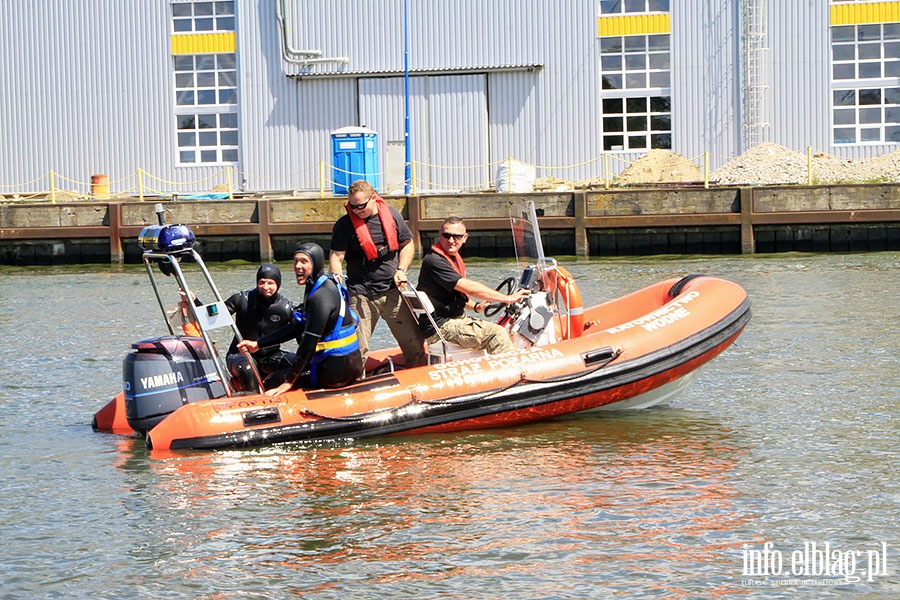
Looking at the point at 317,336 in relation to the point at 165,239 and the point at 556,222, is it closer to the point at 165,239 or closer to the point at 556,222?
the point at 165,239

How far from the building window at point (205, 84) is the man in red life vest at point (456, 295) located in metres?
19.0

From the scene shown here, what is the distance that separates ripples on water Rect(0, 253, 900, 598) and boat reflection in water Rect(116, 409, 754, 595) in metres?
0.02

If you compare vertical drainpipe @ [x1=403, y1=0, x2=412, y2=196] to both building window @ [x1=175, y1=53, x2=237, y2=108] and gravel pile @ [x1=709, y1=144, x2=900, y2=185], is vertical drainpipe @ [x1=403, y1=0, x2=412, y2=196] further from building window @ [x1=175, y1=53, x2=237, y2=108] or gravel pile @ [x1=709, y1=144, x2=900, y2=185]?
gravel pile @ [x1=709, y1=144, x2=900, y2=185]

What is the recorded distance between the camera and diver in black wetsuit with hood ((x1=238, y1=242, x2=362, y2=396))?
741 centimetres

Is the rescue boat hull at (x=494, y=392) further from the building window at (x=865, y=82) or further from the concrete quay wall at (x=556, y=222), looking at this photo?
the building window at (x=865, y=82)

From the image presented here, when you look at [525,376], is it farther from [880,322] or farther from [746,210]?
[746,210]

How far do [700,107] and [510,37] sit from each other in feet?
12.9

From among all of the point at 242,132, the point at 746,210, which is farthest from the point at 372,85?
the point at 746,210

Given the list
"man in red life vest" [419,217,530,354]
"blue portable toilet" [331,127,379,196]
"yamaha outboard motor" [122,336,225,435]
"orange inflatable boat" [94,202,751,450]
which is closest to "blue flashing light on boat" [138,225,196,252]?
"orange inflatable boat" [94,202,751,450]

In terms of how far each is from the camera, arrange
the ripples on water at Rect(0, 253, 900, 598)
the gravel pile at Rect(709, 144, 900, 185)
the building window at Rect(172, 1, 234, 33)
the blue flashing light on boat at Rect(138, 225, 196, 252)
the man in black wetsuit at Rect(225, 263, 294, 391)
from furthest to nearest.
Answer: the building window at Rect(172, 1, 234, 33), the gravel pile at Rect(709, 144, 900, 185), the man in black wetsuit at Rect(225, 263, 294, 391), the blue flashing light on boat at Rect(138, 225, 196, 252), the ripples on water at Rect(0, 253, 900, 598)

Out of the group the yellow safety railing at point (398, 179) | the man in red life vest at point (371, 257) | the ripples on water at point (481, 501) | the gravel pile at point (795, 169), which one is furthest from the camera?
the yellow safety railing at point (398, 179)

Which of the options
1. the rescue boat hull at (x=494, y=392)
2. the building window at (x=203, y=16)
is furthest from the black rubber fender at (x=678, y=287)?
the building window at (x=203, y=16)

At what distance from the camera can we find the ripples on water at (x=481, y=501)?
5.59m

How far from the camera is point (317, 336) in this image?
24.6 ft
